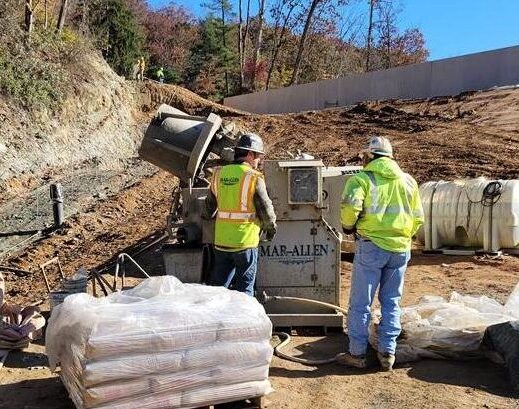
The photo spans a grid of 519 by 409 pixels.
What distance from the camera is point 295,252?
21.2 feet

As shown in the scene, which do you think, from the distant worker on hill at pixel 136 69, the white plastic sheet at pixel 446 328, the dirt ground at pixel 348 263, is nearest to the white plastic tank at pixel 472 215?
the dirt ground at pixel 348 263

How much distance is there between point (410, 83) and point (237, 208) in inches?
780

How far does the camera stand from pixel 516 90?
19.3m

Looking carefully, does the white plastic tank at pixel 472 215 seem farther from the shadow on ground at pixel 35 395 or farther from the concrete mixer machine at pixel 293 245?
the shadow on ground at pixel 35 395

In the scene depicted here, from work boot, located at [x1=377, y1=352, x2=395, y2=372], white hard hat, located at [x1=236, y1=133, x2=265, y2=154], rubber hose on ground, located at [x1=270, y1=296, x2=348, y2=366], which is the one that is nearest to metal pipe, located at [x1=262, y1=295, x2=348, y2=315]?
rubber hose on ground, located at [x1=270, y1=296, x2=348, y2=366]

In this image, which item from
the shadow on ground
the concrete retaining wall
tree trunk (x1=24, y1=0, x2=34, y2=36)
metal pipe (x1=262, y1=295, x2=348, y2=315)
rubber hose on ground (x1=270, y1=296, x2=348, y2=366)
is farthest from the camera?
the concrete retaining wall

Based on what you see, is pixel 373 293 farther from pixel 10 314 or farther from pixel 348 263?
pixel 348 263

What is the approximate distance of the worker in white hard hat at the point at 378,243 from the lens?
204 inches

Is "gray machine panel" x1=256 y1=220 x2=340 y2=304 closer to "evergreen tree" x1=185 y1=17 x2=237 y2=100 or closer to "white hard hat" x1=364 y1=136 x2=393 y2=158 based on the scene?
"white hard hat" x1=364 y1=136 x2=393 y2=158

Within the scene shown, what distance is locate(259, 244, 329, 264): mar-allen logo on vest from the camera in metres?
6.44

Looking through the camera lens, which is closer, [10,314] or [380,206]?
[380,206]

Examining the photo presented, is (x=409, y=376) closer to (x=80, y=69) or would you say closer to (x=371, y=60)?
(x=80, y=69)

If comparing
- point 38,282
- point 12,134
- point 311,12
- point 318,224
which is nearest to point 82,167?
point 12,134

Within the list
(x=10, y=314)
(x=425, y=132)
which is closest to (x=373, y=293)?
(x=10, y=314)
